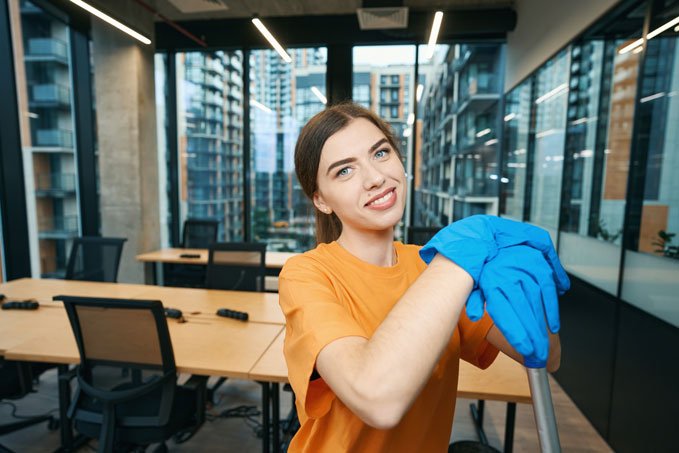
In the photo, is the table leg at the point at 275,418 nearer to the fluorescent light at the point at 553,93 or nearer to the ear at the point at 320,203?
the ear at the point at 320,203

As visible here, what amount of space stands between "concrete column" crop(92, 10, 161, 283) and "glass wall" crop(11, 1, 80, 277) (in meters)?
0.33

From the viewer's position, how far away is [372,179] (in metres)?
0.78

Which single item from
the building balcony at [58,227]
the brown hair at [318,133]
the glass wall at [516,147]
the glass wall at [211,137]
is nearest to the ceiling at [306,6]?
the glass wall at [211,137]

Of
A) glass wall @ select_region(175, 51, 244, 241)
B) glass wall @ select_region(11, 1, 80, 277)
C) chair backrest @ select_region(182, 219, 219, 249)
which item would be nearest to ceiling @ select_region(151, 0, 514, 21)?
glass wall @ select_region(175, 51, 244, 241)

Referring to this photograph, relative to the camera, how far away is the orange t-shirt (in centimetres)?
62

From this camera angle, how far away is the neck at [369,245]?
0.88 meters

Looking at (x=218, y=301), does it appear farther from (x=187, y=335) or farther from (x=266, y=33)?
(x=266, y=33)

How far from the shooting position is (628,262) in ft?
7.40

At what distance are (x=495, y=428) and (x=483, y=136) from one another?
3649 mm

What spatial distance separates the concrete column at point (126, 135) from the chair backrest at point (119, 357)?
343 centimetres

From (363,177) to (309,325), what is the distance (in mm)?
338

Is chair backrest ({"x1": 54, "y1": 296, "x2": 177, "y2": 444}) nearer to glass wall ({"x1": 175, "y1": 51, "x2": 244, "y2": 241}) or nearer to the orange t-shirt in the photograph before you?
the orange t-shirt

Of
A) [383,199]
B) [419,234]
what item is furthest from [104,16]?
[383,199]

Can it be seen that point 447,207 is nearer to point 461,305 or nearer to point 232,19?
point 232,19
